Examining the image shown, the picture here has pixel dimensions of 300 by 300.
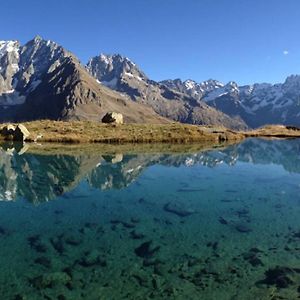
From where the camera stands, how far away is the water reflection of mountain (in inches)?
1798

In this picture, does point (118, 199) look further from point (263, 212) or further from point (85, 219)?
point (263, 212)

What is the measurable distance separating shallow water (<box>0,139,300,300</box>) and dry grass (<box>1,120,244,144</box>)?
156 feet

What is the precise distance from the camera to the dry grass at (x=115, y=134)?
10502 cm

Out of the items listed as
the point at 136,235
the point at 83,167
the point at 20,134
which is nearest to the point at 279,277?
the point at 136,235

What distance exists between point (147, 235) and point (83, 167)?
33.6m

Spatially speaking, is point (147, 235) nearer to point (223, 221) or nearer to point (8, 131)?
point (223, 221)

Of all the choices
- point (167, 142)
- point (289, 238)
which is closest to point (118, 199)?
point (289, 238)

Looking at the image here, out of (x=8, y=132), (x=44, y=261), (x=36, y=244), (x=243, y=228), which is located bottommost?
(x=44, y=261)

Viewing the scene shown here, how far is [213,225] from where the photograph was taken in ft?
103

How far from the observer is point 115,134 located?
112m

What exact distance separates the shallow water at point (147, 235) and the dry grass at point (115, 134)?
47.6 metres

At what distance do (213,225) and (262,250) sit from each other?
6186 millimetres

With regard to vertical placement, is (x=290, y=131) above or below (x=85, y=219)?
above

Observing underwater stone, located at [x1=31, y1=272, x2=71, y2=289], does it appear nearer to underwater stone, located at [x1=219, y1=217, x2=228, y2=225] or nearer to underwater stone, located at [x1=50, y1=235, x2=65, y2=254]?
underwater stone, located at [x1=50, y1=235, x2=65, y2=254]
